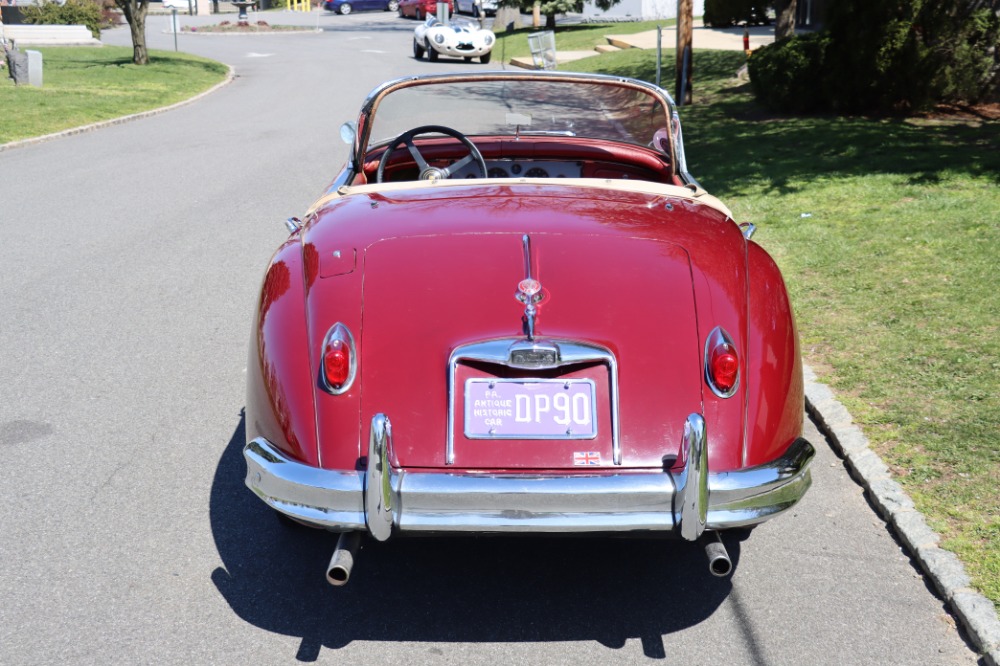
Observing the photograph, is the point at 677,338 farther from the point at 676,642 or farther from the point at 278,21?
the point at 278,21

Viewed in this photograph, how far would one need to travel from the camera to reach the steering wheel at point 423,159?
15.9ft

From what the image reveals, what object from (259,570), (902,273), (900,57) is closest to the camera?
(259,570)

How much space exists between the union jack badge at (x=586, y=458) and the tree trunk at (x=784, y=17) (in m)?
14.7

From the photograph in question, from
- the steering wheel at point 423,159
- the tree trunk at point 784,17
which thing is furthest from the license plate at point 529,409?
the tree trunk at point 784,17

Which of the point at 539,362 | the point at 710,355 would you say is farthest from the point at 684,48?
the point at 539,362

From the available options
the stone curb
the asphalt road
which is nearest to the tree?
the stone curb

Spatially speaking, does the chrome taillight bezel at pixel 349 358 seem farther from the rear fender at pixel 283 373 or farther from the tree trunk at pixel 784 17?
the tree trunk at pixel 784 17

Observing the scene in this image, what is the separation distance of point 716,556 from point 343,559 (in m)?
1.09

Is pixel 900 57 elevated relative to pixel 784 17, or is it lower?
lower

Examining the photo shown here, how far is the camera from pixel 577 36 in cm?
3362

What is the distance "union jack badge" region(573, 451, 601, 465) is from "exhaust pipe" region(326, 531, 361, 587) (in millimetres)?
704

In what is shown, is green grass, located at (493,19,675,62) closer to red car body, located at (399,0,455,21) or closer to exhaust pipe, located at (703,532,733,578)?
red car body, located at (399,0,455,21)

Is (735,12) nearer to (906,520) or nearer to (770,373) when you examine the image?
(906,520)

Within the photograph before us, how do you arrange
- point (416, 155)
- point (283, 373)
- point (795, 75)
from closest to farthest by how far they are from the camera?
point (283, 373) < point (416, 155) < point (795, 75)
